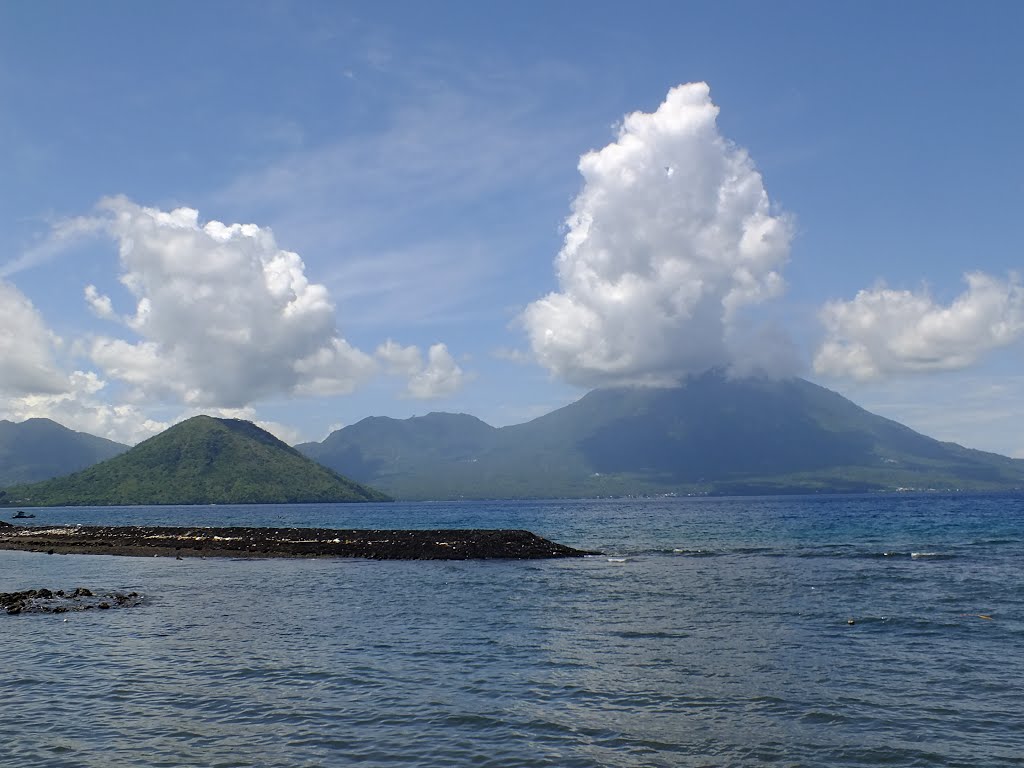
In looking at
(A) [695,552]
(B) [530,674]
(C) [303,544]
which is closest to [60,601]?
(B) [530,674]

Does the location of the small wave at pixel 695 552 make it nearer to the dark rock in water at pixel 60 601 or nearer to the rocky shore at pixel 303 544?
the rocky shore at pixel 303 544

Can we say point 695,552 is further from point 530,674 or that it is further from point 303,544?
point 530,674

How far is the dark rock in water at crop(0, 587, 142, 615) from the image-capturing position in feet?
127

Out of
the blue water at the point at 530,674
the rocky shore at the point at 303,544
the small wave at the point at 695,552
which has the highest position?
the blue water at the point at 530,674

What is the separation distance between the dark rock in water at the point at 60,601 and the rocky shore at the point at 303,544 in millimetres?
31722

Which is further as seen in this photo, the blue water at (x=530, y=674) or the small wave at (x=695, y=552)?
the small wave at (x=695, y=552)

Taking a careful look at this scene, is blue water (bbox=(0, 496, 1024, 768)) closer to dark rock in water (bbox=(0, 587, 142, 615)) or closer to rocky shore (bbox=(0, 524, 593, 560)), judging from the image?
dark rock in water (bbox=(0, 587, 142, 615))

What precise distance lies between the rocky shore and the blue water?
2231 cm

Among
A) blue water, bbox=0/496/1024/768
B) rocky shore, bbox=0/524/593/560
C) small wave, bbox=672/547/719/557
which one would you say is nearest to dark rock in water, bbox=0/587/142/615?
blue water, bbox=0/496/1024/768

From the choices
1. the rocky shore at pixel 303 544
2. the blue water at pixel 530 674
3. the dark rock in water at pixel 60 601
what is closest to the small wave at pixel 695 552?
the rocky shore at pixel 303 544

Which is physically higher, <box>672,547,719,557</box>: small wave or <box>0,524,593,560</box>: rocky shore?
<box>0,524,593,560</box>: rocky shore

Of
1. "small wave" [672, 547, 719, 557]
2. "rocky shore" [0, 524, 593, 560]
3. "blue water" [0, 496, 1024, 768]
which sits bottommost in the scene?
Answer: "small wave" [672, 547, 719, 557]

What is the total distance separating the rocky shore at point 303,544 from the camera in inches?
2931

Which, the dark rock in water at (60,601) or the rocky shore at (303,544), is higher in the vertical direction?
the dark rock in water at (60,601)
